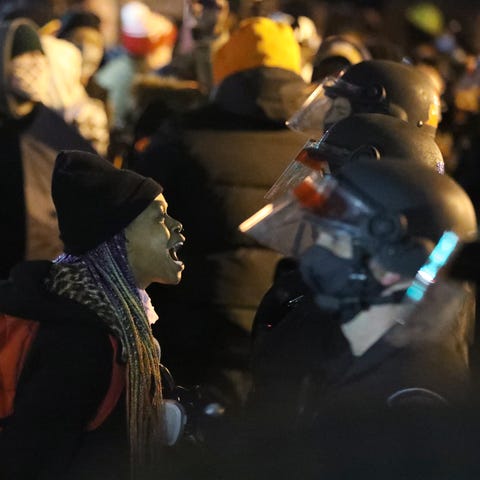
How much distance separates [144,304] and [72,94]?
141 inches

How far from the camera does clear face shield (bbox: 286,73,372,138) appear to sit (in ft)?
13.6

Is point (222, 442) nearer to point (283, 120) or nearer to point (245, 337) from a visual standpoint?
point (245, 337)

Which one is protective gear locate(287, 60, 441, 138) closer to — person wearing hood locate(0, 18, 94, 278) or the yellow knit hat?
the yellow knit hat

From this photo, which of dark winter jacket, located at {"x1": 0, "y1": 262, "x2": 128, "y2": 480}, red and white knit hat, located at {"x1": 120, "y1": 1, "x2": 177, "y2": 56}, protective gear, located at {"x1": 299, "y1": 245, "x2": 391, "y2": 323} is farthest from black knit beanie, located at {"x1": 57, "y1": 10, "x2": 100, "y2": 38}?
protective gear, located at {"x1": 299, "y1": 245, "x2": 391, "y2": 323}

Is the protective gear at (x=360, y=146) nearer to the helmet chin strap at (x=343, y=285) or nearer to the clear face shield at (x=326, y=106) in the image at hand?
the clear face shield at (x=326, y=106)

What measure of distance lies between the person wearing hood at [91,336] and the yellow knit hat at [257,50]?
1673 millimetres

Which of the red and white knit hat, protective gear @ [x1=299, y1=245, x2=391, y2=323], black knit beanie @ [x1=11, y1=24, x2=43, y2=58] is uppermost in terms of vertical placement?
protective gear @ [x1=299, y1=245, x2=391, y2=323]

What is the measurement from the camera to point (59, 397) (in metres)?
3.06

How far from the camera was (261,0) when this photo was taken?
7.56 m

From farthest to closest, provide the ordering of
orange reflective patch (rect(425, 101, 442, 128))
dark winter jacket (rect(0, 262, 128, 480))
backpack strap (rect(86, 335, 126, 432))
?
1. orange reflective patch (rect(425, 101, 442, 128))
2. backpack strap (rect(86, 335, 126, 432))
3. dark winter jacket (rect(0, 262, 128, 480))

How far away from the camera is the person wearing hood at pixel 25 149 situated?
5086mm

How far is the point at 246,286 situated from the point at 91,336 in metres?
1.37

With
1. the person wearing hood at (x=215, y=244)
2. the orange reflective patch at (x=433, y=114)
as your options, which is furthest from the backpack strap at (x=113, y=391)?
the orange reflective patch at (x=433, y=114)

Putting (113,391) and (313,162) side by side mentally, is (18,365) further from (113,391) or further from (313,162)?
(313,162)
